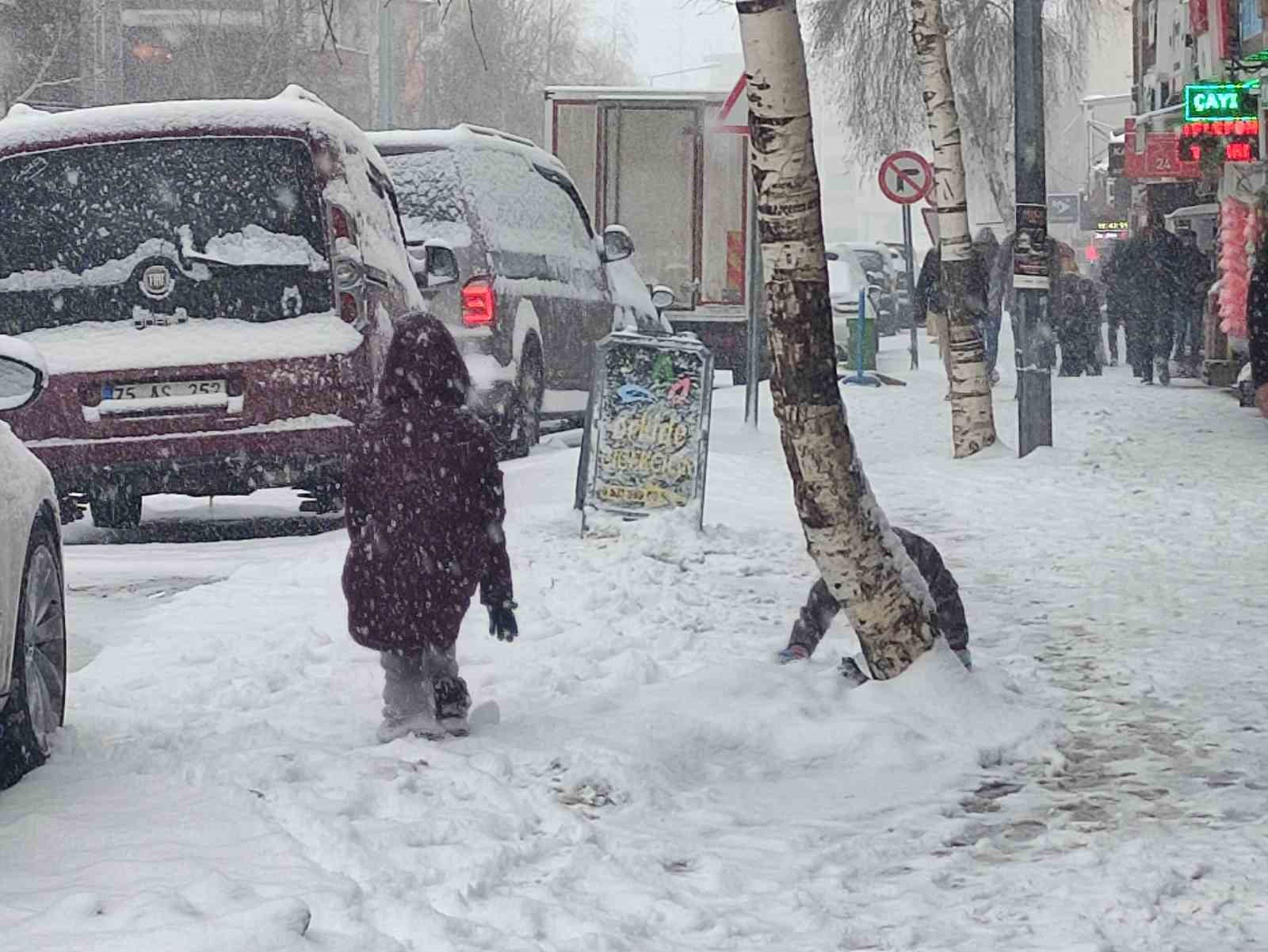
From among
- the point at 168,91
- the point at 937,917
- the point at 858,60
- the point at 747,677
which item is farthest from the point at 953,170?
the point at 168,91

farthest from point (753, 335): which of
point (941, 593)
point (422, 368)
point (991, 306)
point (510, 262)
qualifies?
point (422, 368)

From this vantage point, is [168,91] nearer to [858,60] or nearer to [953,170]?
[858,60]

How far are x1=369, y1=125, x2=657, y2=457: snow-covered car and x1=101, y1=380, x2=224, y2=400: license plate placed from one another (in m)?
2.36

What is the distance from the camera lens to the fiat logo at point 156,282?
1020cm

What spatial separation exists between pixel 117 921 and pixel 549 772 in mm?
1820

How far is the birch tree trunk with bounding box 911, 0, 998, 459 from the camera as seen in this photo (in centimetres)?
1546

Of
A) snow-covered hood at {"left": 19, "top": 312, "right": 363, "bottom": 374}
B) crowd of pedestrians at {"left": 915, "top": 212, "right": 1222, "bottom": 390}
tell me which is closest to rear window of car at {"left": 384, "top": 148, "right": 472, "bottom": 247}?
snow-covered hood at {"left": 19, "top": 312, "right": 363, "bottom": 374}

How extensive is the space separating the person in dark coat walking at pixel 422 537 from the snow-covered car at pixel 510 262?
5.88 m

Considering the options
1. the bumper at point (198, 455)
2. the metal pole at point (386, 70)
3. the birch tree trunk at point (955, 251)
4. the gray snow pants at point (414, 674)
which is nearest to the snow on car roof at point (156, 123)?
the bumper at point (198, 455)

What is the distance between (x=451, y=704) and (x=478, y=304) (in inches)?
292

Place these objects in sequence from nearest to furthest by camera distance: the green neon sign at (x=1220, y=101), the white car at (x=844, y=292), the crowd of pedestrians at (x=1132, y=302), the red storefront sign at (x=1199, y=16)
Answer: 1. the green neon sign at (x=1220, y=101)
2. the crowd of pedestrians at (x=1132, y=302)
3. the red storefront sign at (x=1199, y=16)
4. the white car at (x=844, y=292)

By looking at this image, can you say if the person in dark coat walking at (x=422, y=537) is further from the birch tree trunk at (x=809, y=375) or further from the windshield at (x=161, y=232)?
the windshield at (x=161, y=232)

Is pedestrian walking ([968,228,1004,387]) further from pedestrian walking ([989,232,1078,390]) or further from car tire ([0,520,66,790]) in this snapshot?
car tire ([0,520,66,790])

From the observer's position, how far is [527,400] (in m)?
14.3
